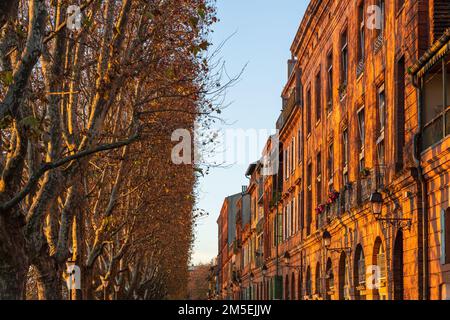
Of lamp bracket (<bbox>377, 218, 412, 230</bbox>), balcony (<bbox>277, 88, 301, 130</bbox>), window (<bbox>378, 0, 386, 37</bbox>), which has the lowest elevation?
lamp bracket (<bbox>377, 218, 412, 230</bbox>)

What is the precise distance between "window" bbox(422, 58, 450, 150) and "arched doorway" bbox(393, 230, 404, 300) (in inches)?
141

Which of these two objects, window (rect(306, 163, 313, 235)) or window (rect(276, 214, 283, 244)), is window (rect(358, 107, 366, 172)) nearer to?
window (rect(306, 163, 313, 235))

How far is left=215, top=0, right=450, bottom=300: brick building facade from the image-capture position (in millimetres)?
20000

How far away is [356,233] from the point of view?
28.5 meters

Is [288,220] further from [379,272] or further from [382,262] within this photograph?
[382,262]

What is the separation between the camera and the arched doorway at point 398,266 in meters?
23.3

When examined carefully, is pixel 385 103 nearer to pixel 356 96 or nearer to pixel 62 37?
pixel 356 96

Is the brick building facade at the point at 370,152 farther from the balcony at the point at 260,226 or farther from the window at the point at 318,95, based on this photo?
the balcony at the point at 260,226

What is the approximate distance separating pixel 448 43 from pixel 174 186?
1935 centimetres

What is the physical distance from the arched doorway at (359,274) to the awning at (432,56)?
352 inches

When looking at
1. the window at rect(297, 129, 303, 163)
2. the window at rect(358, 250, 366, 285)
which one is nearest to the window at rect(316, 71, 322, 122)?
the window at rect(297, 129, 303, 163)

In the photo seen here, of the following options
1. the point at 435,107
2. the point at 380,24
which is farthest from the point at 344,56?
the point at 435,107

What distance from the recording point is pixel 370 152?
26.4 meters
